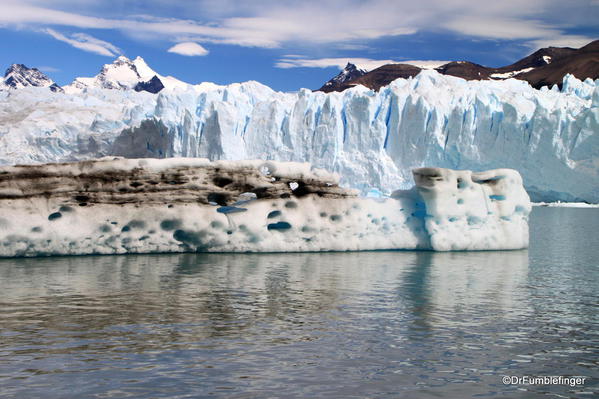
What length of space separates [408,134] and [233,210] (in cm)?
2987

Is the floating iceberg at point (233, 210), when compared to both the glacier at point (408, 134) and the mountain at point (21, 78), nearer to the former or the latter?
the glacier at point (408, 134)

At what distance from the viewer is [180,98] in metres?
52.9

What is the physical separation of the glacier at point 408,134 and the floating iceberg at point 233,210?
84.4ft

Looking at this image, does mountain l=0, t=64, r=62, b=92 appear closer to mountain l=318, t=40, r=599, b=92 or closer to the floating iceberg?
mountain l=318, t=40, r=599, b=92

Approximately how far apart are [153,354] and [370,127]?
37411 mm

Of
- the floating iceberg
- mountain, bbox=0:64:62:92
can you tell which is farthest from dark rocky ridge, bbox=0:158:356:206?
mountain, bbox=0:64:62:92

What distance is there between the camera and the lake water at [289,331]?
4.98 metres

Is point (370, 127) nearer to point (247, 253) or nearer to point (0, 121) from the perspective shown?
point (247, 253)

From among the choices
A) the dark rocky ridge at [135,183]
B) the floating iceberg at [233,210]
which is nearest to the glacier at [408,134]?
Answer: the floating iceberg at [233,210]

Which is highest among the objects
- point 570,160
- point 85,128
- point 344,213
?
point 85,128

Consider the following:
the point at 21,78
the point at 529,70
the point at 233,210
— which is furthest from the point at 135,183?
the point at 21,78

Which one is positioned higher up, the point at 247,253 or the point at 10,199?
the point at 10,199

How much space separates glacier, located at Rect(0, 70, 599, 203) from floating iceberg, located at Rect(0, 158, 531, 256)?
2572cm

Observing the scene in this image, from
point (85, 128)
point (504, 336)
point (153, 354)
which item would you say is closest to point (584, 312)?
point (504, 336)
